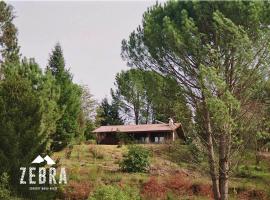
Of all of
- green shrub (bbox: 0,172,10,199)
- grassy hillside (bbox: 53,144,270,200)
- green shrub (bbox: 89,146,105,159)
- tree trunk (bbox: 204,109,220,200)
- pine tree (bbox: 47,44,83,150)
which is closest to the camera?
green shrub (bbox: 0,172,10,199)

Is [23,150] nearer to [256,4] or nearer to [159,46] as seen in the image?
[159,46]

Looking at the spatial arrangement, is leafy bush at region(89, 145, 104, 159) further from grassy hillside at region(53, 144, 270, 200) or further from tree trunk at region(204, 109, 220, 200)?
tree trunk at region(204, 109, 220, 200)

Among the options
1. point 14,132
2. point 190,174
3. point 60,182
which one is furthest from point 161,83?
point 190,174

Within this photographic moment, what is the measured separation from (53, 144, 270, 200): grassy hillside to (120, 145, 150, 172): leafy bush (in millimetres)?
461

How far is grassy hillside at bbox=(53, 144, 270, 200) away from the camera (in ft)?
66.7

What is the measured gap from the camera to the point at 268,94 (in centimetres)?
1592

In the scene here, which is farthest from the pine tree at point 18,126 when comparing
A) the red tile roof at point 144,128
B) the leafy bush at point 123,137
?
the red tile roof at point 144,128

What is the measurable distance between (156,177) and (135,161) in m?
1.89

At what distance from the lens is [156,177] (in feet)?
77.6

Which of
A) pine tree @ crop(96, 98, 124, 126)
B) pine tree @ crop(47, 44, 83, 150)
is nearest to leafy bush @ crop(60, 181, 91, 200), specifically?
pine tree @ crop(47, 44, 83, 150)

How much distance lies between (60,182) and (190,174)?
8998 millimetres

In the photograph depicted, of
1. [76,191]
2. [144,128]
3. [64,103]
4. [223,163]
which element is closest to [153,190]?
[76,191]

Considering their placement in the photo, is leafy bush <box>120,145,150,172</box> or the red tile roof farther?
the red tile roof

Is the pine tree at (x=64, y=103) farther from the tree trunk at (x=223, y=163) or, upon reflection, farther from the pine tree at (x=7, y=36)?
the tree trunk at (x=223, y=163)
